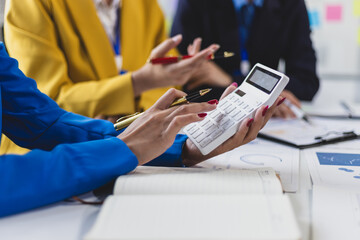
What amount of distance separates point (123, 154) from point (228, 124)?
0.57 feet

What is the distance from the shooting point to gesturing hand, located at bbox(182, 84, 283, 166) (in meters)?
0.59

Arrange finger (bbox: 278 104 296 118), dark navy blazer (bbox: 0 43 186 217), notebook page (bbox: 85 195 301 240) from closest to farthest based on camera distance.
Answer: notebook page (bbox: 85 195 301 240), dark navy blazer (bbox: 0 43 186 217), finger (bbox: 278 104 296 118)

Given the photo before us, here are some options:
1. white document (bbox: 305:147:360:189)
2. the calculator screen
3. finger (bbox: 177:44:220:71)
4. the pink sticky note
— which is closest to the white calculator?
the calculator screen

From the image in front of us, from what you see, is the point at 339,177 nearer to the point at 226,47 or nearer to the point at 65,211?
the point at 65,211

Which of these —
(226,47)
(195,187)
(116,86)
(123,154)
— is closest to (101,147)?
(123,154)

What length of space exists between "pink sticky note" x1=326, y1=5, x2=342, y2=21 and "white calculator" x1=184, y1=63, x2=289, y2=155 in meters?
1.55

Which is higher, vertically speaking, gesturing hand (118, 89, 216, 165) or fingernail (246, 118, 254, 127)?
gesturing hand (118, 89, 216, 165)

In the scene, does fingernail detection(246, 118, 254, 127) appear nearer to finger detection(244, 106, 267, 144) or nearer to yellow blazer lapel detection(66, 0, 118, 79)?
finger detection(244, 106, 267, 144)

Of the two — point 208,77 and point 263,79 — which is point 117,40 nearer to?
point 208,77

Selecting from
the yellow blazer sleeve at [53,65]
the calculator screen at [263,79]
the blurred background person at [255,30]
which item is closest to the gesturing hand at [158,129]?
the calculator screen at [263,79]

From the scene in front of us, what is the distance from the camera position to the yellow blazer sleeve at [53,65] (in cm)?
89

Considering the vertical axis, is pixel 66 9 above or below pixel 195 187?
above

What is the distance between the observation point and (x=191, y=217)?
383mm

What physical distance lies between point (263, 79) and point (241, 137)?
11 centimetres
